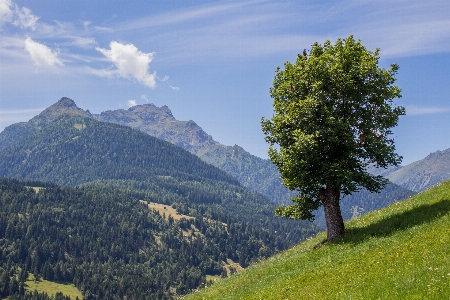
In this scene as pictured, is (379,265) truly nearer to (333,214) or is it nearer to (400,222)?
(400,222)

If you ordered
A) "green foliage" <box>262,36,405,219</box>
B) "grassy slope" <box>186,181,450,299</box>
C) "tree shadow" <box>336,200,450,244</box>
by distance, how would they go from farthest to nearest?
1. "green foliage" <box>262,36,405,219</box>
2. "tree shadow" <box>336,200,450,244</box>
3. "grassy slope" <box>186,181,450,299</box>

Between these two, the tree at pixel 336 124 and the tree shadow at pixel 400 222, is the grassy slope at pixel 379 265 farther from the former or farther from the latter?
the tree at pixel 336 124

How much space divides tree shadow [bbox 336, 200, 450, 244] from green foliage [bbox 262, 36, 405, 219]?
2993 mm

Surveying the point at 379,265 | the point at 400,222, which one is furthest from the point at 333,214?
the point at 379,265

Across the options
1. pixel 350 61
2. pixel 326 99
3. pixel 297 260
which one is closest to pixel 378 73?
pixel 350 61

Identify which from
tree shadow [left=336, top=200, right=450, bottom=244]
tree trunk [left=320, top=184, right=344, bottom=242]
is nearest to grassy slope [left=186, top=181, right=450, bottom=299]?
tree shadow [left=336, top=200, right=450, bottom=244]

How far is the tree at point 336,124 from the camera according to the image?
30469mm

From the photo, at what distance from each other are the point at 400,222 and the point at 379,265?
9782 mm

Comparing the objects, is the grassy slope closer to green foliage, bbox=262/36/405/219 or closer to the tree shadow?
the tree shadow

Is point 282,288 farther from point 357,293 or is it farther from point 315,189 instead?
point 315,189

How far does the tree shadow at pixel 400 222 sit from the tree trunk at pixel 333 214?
798 mm

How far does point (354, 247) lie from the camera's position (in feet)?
86.1

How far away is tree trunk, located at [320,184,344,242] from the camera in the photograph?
104 feet

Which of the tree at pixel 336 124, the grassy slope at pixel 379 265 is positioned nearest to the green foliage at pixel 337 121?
the tree at pixel 336 124
